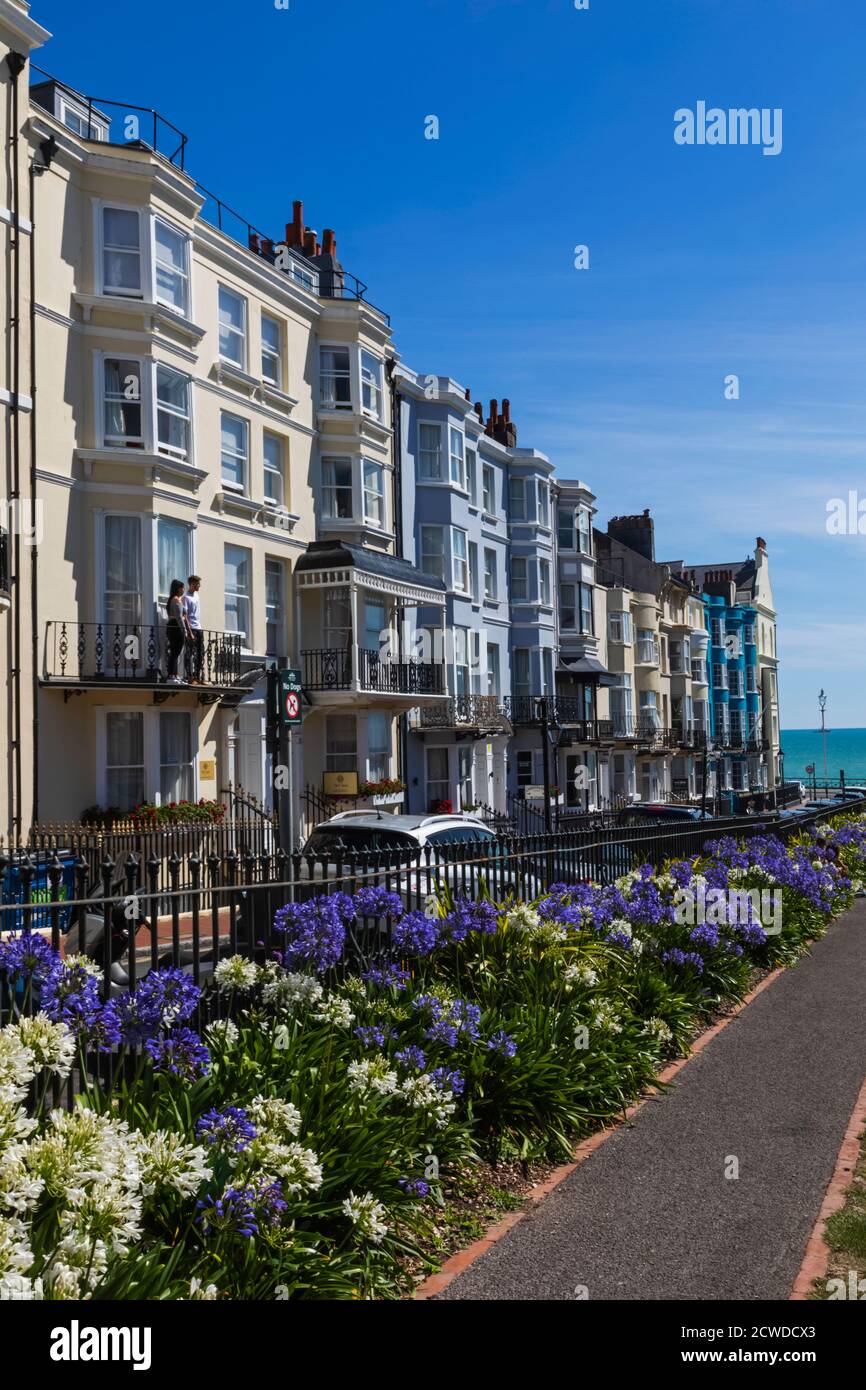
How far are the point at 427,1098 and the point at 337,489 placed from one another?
1003 inches

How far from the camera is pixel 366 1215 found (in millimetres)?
5066

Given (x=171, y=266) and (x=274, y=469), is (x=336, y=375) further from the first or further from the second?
(x=171, y=266)

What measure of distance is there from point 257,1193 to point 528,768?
38.9 metres

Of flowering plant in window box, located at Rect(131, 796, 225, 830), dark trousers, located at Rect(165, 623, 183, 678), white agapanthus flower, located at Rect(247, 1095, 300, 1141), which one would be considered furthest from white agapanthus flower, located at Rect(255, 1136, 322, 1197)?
dark trousers, located at Rect(165, 623, 183, 678)

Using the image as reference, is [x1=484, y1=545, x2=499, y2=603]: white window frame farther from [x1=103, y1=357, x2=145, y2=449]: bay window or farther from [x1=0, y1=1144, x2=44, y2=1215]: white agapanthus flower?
[x1=0, y1=1144, x2=44, y2=1215]: white agapanthus flower

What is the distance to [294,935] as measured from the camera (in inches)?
295

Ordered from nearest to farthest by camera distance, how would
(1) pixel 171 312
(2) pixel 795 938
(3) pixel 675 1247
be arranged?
(3) pixel 675 1247 → (2) pixel 795 938 → (1) pixel 171 312

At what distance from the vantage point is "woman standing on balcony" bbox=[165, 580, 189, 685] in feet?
72.4

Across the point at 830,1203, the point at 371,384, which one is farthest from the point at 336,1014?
the point at 371,384

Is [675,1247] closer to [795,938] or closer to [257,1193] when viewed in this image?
[257,1193]

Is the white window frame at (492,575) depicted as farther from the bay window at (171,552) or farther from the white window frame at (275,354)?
the bay window at (171,552)

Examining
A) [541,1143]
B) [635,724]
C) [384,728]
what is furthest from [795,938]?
[635,724]

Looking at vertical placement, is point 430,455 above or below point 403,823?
above

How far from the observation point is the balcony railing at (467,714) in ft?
111
